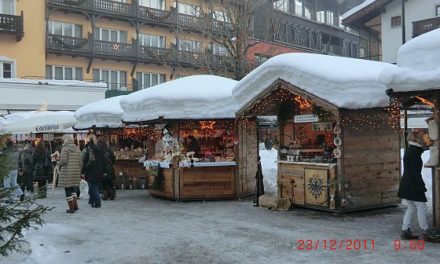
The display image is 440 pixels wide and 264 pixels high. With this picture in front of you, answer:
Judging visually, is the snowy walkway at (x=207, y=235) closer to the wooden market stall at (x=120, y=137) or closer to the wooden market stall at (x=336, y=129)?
the wooden market stall at (x=336, y=129)

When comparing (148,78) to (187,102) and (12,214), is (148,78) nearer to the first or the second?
(187,102)

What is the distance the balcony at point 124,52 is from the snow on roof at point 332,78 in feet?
47.3

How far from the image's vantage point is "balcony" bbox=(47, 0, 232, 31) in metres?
30.2

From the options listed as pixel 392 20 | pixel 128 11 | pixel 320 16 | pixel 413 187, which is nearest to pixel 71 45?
pixel 128 11

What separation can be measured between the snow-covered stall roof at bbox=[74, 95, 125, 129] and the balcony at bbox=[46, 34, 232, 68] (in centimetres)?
836

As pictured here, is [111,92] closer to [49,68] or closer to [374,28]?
[49,68]

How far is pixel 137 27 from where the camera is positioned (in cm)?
3378

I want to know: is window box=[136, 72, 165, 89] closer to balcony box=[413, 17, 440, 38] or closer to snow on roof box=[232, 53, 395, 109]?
balcony box=[413, 17, 440, 38]

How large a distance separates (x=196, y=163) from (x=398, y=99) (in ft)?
20.1

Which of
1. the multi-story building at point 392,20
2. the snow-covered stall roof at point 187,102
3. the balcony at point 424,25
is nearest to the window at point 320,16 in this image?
the multi-story building at point 392,20

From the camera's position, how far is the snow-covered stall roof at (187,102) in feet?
44.4

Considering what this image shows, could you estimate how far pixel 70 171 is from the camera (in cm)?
1220

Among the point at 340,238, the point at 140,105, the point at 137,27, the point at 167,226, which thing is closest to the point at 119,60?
the point at 137,27
